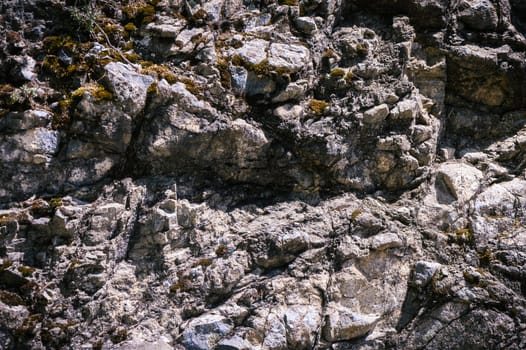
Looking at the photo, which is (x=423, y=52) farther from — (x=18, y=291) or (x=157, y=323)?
(x=18, y=291)

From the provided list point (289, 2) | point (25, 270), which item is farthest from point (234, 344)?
point (289, 2)

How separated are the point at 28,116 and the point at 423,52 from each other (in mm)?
→ 7480

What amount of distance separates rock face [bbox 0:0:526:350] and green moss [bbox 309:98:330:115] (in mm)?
60

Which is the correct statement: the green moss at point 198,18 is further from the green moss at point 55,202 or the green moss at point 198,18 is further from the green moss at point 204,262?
the green moss at point 204,262

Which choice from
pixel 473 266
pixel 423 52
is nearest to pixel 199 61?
pixel 423 52

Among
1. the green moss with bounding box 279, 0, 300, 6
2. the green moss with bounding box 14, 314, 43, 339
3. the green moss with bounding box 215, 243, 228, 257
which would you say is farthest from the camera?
the green moss with bounding box 279, 0, 300, 6

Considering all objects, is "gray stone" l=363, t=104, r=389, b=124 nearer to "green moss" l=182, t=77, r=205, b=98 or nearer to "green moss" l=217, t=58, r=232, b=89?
"green moss" l=217, t=58, r=232, b=89

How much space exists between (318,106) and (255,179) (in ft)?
5.90

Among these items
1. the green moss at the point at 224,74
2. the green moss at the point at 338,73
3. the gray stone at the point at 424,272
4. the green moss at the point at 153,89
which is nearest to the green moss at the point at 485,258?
the gray stone at the point at 424,272

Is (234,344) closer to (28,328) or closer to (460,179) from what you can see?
(28,328)

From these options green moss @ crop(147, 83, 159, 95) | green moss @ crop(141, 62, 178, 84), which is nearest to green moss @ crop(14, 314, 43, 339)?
green moss @ crop(147, 83, 159, 95)

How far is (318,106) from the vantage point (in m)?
8.59

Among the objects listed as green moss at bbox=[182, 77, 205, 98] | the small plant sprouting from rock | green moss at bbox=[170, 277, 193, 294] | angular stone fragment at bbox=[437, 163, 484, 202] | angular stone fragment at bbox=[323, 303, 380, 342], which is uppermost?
green moss at bbox=[182, 77, 205, 98]

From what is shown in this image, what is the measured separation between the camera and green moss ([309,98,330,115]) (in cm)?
855
